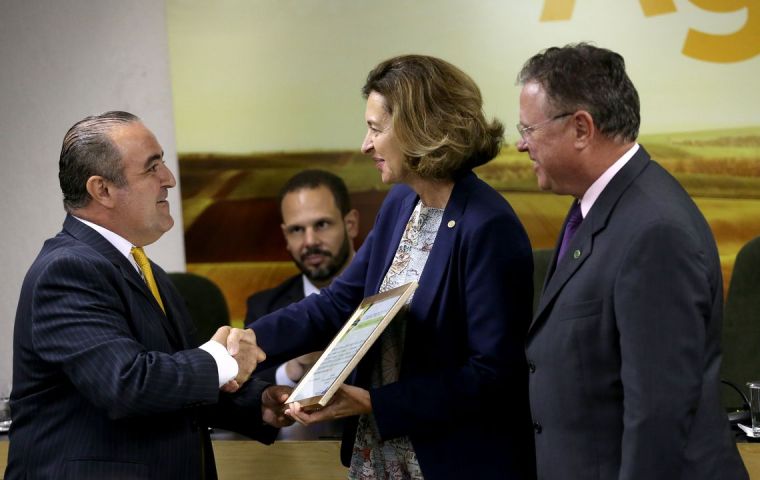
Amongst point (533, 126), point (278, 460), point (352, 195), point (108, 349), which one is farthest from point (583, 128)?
point (352, 195)

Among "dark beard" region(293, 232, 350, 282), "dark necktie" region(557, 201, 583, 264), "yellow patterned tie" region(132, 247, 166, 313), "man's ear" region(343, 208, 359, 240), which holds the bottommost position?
"dark beard" region(293, 232, 350, 282)

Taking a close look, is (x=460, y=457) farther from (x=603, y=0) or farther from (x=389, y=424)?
(x=603, y=0)

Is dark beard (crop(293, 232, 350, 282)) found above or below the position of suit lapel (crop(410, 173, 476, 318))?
below

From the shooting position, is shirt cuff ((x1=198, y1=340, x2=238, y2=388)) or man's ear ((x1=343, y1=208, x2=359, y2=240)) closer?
shirt cuff ((x1=198, y1=340, x2=238, y2=388))

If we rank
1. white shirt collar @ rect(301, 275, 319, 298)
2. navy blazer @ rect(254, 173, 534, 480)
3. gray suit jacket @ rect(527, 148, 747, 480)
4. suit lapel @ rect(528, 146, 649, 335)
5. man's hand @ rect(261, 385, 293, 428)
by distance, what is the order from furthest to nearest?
1. white shirt collar @ rect(301, 275, 319, 298)
2. man's hand @ rect(261, 385, 293, 428)
3. navy blazer @ rect(254, 173, 534, 480)
4. suit lapel @ rect(528, 146, 649, 335)
5. gray suit jacket @ rect(527, 148, 747, 480)

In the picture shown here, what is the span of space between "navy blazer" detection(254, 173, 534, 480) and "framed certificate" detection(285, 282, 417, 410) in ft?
0.38

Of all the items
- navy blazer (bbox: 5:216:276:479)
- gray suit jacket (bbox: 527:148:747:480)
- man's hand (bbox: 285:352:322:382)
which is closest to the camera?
gray suit jacket (bbox: 527:148:747:480)

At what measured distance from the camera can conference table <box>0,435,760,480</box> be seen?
287 cm

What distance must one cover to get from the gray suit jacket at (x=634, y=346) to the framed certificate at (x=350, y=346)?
1.02 feet

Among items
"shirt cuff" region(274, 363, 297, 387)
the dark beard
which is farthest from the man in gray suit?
the dark beard

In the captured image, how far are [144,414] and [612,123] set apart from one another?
113 centimetres

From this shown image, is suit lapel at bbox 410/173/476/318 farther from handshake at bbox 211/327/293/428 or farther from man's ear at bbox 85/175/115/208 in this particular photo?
man's ear at bbox 85/175/115/208

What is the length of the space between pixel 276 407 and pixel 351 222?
1853 mm

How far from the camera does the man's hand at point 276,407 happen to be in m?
2.54
